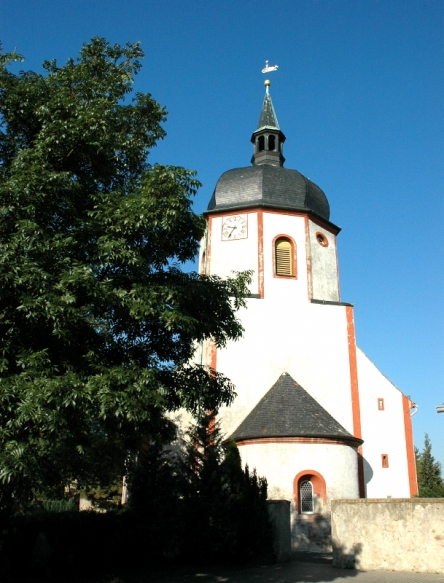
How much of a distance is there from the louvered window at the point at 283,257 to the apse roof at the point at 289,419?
4.85 m

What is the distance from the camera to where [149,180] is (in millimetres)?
8547

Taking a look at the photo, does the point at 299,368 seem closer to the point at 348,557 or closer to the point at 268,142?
the point at 348,557

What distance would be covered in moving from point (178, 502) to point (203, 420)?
238 centimetres

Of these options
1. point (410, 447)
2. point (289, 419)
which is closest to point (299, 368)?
point (289, 419)

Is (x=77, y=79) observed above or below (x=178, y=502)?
above

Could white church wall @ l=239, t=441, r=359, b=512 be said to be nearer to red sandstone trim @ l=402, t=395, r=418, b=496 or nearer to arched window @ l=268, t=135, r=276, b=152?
red sandstone trim @ l=402, t=395, r=418, b=496

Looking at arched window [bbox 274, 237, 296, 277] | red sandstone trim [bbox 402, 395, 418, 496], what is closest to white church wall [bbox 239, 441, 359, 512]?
red sandstone trim [bbox 402, 395, 418, 496]

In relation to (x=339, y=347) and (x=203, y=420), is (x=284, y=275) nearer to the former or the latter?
(x=339, y=347)

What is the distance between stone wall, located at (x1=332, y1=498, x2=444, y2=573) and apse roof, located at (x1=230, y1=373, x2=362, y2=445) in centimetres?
363

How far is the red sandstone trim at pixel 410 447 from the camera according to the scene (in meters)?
21.2

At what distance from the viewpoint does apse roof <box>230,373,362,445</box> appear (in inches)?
702

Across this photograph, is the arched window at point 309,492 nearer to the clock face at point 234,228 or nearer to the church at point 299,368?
the church at point 299,368

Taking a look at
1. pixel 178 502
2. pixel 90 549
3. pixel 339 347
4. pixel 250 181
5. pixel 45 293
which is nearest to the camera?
pixel 45 293

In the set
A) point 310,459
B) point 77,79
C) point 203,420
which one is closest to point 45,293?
point 77,79
